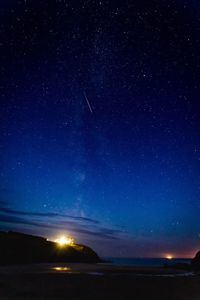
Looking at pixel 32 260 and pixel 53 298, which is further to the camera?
pixel 32 260

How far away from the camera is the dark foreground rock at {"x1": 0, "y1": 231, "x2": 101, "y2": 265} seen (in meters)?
75.3

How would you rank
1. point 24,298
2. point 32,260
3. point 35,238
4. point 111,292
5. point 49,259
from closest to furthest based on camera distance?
point 24,298 < point 111,292 < point 32,260 < point 49,259 < point 35,238

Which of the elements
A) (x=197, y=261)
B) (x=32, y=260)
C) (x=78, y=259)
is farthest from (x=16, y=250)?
(x=197, y=261)

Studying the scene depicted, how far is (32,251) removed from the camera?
82.5 meters

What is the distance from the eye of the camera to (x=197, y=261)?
73.2m

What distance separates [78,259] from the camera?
93.3 meters

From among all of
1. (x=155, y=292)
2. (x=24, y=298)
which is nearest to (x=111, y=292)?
(x=155, y=292)

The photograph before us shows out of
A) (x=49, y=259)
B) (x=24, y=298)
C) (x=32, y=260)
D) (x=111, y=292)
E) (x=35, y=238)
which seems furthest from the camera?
(x=35, y=238)

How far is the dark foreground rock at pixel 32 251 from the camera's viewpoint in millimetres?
→ 75312

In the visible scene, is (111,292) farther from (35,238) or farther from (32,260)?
(35,238)

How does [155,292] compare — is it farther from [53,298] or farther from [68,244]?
[68,244]

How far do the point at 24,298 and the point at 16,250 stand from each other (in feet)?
216

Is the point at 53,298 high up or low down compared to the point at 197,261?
down

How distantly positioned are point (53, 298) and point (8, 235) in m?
71.3
